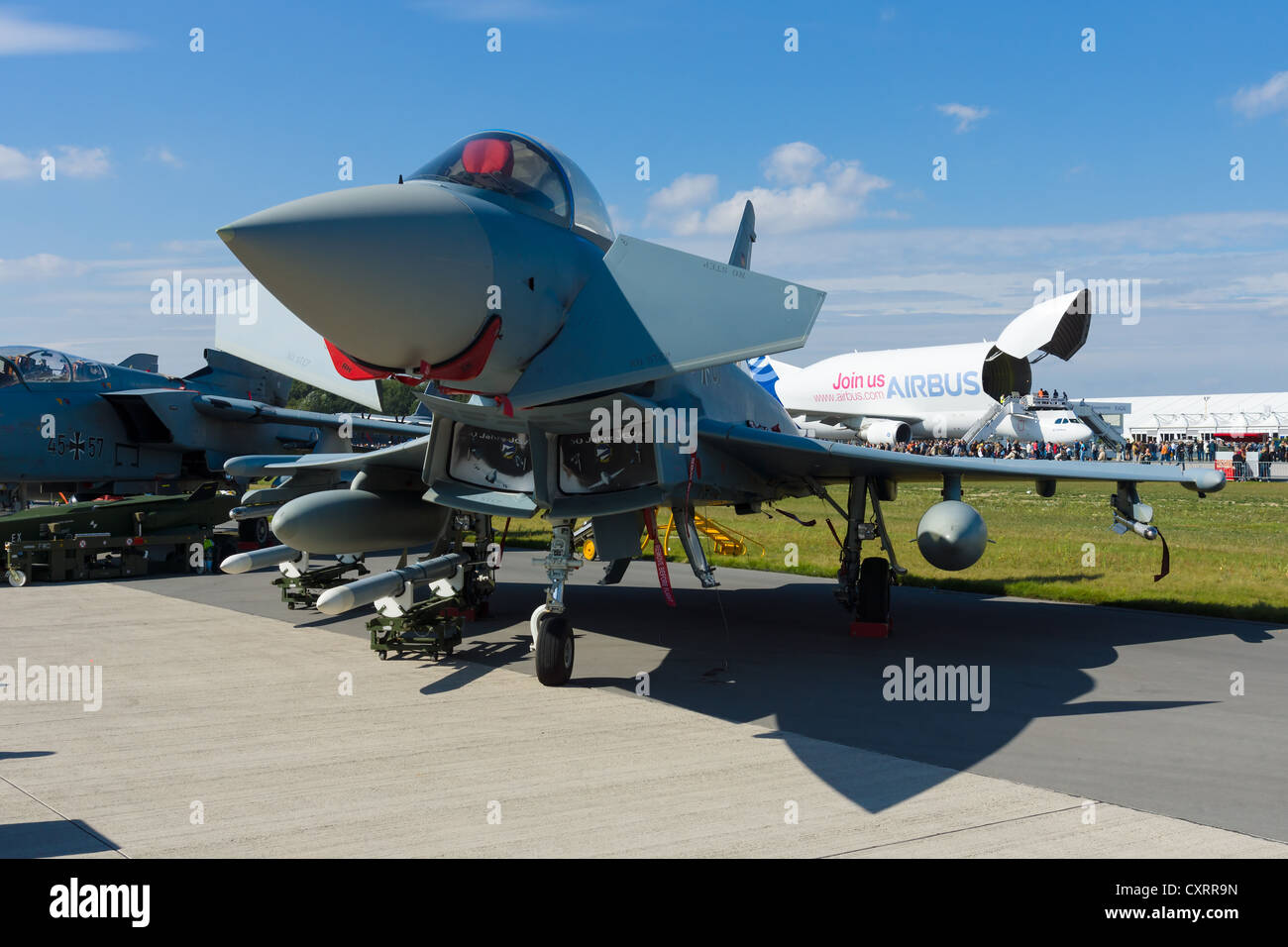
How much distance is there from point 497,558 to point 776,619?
3380 mm

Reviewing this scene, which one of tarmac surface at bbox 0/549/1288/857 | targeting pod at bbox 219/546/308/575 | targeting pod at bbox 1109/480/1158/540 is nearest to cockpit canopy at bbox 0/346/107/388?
tarmac surface at bbox 0/549/1288/857

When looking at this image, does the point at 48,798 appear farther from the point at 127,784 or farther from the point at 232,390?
the point at 232,390

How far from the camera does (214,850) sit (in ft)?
14.0

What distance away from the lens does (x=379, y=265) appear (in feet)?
16.6

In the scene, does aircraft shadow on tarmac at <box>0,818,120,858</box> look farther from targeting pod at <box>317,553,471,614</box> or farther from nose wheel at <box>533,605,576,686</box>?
nose wheel at <box>533,605,576,686</box>

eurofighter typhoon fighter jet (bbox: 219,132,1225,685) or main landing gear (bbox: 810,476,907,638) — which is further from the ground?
eurofighter typhoon fighter jet (bbox: 219,132,1225,685)

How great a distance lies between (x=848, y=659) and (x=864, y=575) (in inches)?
63.4

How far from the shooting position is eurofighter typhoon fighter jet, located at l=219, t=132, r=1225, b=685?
515cm

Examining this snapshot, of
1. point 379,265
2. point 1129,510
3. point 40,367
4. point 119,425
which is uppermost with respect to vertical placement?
point 40,367

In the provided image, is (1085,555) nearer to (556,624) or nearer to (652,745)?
(556,624)

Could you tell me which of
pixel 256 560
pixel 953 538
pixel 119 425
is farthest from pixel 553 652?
pixel 119 425

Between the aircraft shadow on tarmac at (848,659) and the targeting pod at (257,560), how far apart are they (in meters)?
2.51

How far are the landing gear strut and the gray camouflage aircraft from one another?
7496 millimetres
